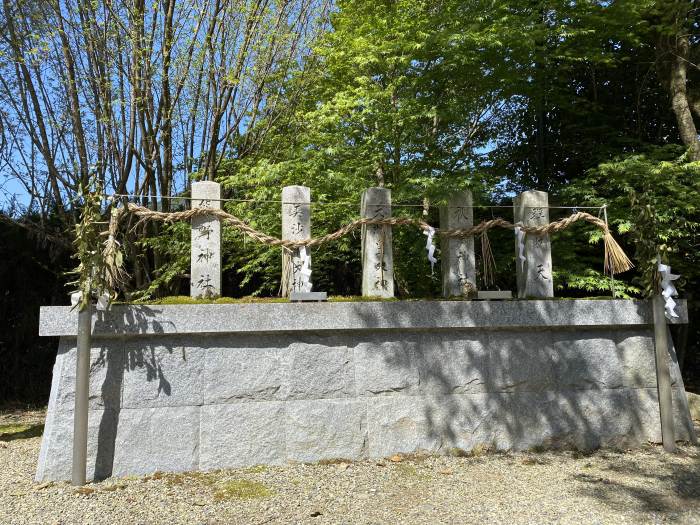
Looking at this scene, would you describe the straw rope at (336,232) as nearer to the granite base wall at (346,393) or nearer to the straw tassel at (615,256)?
the straw tassel at (615,256)

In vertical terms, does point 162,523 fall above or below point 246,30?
below

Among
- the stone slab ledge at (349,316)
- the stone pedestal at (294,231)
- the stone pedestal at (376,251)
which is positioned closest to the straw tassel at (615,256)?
the stone slab ledge at (349,316)

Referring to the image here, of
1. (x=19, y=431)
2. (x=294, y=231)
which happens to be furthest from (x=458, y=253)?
(x=19, y=431)

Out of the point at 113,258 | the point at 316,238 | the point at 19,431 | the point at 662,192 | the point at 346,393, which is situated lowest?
the point at 19,431

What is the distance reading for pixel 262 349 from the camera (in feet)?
13.6

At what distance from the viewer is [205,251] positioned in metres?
4.34

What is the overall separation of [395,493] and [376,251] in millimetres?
1957

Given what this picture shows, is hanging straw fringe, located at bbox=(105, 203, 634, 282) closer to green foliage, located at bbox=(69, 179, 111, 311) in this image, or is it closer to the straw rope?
the straw rope

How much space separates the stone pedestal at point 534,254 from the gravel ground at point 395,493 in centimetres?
146

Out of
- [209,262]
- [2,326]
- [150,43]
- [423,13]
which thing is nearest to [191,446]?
[209,262]

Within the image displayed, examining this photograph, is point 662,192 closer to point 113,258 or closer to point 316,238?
point 316,238

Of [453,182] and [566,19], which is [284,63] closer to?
[453,182]

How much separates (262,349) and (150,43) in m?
4.57

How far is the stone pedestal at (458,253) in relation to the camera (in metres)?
4.80
